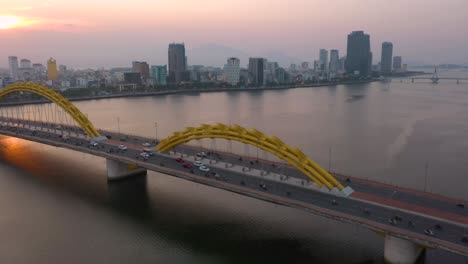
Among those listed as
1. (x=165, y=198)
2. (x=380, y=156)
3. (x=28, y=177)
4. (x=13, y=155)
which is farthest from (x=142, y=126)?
(x=380, y=156)

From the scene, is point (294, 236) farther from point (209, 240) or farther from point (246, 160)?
point (246, 160)

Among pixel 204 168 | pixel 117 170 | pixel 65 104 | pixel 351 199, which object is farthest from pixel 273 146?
pixel 65 104

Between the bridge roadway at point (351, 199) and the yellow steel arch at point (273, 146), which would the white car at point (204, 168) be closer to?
the bridge roadway at point (351, 199)

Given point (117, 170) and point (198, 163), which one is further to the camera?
point (117, 170)

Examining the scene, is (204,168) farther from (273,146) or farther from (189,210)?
(273,146)

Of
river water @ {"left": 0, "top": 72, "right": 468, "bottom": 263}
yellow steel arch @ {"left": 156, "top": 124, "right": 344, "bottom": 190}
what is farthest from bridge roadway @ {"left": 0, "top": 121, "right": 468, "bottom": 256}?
river water @ {"left": 0, "top": 72, "right": 468, "bottom": 263}

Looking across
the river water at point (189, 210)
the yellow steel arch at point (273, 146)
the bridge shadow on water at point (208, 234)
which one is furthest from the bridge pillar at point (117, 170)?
the yellow steel arch at point (273, 146)
